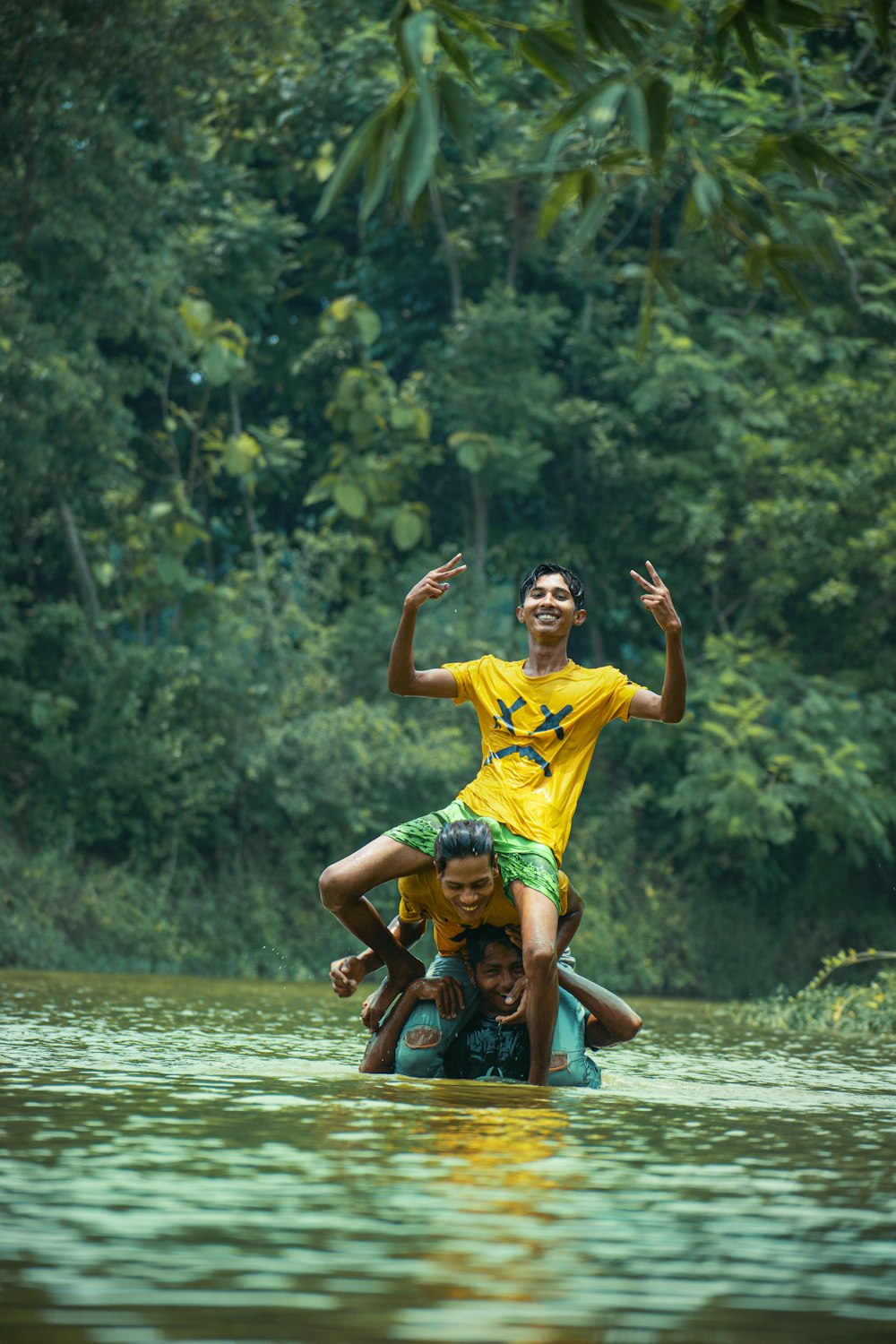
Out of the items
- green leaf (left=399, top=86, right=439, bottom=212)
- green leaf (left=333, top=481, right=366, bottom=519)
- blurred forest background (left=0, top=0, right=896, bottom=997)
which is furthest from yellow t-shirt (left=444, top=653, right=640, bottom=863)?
green leaf (left=333, top=481, right=366, bottom=519)

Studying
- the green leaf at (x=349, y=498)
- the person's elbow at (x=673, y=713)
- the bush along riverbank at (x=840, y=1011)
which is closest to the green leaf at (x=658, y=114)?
the person's elbow at (x=673, y=713)

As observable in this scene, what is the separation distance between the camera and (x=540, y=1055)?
7.08 meters

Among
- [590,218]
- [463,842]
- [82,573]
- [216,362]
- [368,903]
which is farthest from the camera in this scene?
[82,573]

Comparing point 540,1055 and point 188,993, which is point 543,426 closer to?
point 188,993

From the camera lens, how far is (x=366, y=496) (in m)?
22.0

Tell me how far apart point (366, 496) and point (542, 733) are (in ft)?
47.2

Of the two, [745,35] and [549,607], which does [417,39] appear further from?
[549,607]

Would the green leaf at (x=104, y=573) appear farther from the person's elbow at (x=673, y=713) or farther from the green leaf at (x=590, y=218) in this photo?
the green leaf at (x=590, y=218)

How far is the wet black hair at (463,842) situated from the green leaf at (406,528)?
47.6ft

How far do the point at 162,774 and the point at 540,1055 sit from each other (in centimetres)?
1356

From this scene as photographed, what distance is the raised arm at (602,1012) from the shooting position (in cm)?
786

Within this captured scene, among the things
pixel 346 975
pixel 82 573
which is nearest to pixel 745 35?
pixel 346 975

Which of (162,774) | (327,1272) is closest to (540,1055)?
(327,1272)

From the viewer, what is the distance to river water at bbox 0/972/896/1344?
10.1 ft
